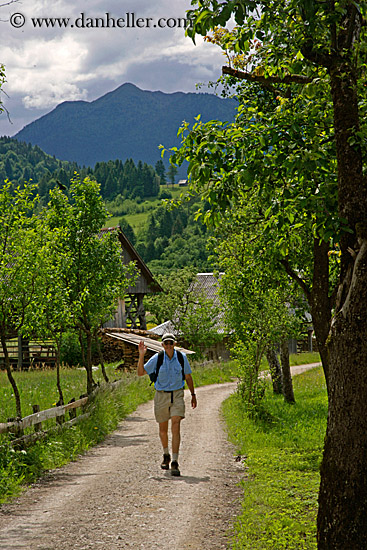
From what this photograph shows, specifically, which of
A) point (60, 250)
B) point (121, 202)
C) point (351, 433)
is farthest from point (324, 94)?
point (121, 202)

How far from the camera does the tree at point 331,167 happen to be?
5535 millimetres

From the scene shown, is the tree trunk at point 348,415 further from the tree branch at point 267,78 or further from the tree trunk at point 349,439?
the tree branch at point 267,78

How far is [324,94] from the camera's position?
7.61 meters

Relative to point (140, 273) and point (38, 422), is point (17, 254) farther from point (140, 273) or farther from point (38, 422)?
point (140, 273)

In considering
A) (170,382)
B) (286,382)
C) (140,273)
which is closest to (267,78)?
(170,382)

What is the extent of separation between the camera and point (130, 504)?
8.06 meters

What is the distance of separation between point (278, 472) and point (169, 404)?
7.78 ft

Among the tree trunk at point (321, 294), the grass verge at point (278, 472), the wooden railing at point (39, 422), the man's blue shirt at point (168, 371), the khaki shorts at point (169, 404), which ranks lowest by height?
the grass verge at point (278, 472)

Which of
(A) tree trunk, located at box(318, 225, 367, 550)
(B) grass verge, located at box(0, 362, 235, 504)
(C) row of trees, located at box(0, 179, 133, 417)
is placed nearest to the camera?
(A) tree trunk, located at box(318, 225, 367, 550)

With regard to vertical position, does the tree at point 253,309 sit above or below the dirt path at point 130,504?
above

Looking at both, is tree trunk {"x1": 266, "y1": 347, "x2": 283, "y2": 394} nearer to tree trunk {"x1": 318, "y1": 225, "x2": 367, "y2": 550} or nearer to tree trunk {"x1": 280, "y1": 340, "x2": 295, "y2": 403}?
tree trunk {"x1": 280, "y1": 340, "x2": 295, "y2": 403}

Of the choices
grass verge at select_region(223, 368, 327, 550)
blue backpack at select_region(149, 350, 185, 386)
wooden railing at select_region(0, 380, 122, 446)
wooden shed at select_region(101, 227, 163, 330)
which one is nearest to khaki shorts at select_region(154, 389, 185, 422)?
blue backpack at select_region(149, 350, 185, 386)

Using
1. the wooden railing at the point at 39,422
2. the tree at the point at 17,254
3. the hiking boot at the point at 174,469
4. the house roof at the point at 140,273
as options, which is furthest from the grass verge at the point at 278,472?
the house roof at the point at 140,273

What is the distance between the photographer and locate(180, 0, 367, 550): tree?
5.54m
